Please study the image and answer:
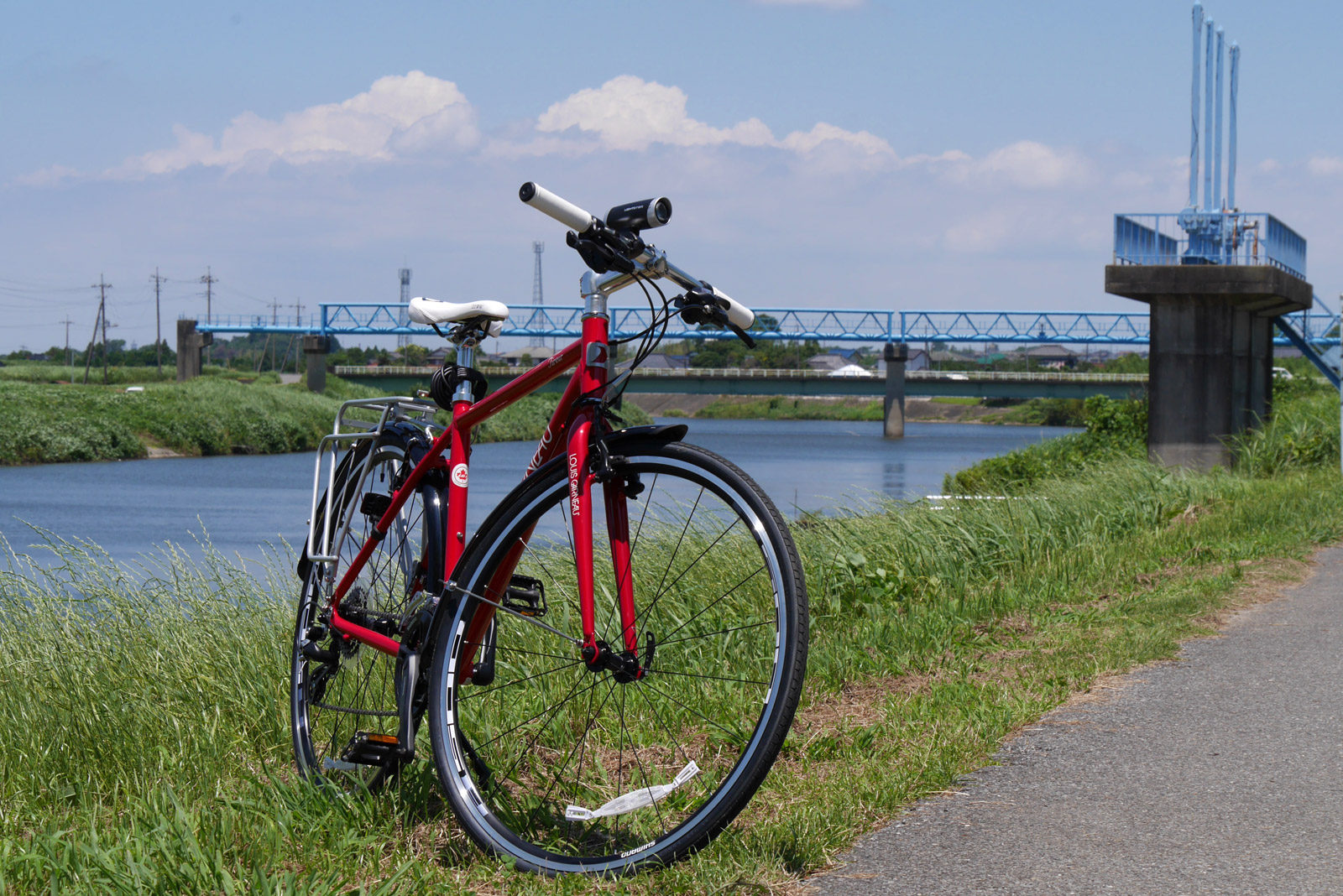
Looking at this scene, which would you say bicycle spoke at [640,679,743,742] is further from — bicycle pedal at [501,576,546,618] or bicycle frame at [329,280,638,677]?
bicycle frame at [329,280,638,677]

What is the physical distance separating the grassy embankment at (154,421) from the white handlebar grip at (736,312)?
30570 mm

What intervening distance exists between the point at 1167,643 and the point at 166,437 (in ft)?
134

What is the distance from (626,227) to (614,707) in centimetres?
164

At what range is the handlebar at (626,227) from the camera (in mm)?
2812

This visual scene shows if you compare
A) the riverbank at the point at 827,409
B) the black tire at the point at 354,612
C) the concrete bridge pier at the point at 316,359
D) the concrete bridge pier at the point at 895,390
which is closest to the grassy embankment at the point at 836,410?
the riverbank at the point at 827,409

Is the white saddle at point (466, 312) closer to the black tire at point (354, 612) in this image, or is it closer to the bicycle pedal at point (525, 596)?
the black tire at point (354, 612)

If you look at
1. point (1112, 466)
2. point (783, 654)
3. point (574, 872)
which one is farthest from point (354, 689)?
point (1112, 466)

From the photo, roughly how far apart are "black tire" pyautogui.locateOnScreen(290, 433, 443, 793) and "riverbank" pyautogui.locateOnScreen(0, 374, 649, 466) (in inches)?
1423

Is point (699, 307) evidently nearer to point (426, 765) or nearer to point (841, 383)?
point (426, 765)

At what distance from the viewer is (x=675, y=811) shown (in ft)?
10.8

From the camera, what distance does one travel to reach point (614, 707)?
3951 millimetres

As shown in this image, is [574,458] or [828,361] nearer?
[574,458]

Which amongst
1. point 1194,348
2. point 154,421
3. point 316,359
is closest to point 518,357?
point 316,359

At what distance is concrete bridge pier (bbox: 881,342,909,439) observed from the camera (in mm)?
72875
